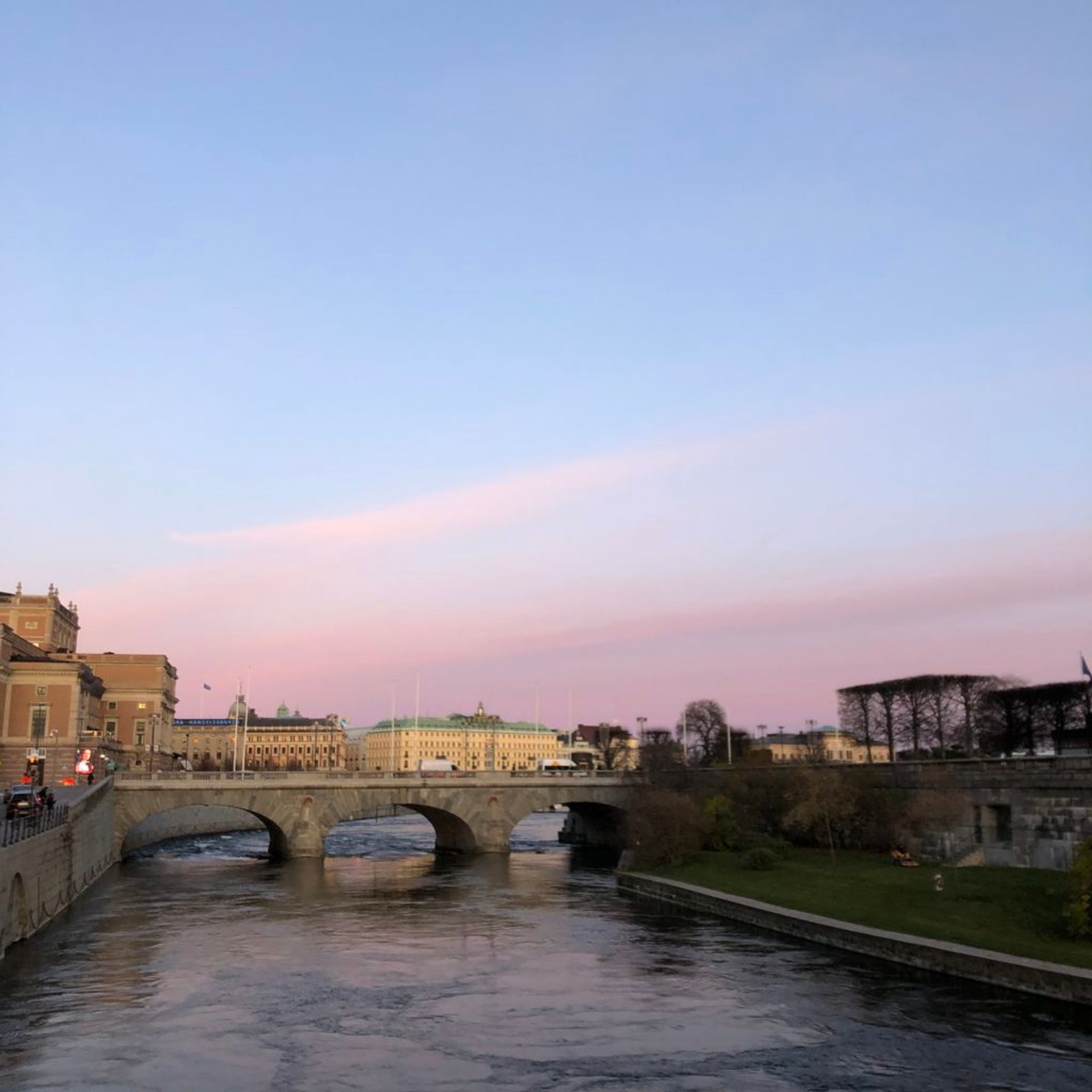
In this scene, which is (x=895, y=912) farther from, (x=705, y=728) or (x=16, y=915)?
(x=705, y=728)

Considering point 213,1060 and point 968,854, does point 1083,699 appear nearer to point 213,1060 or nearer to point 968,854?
point 968,854

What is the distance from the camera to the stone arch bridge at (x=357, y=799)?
9288cm

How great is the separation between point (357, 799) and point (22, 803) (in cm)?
4531

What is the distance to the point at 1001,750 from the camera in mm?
104750

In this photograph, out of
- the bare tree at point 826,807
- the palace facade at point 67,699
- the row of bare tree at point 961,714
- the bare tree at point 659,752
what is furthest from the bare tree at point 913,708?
the palace facade at point 67,699

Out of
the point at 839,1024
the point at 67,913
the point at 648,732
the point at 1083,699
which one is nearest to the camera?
the point at 839,1024

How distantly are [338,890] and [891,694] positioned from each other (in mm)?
63356

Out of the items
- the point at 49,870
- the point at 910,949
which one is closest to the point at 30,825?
the point at 49,870

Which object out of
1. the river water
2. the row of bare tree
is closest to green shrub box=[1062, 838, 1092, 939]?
the river water

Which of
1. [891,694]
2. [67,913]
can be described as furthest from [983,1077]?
[891,694]

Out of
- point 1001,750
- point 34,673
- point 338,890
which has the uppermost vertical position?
point 34,673

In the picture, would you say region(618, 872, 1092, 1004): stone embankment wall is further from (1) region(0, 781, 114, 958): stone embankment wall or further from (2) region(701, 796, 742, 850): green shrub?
(1) region(0, 781, 114, 958): stone embankment wall

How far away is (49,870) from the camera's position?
54.1 meters

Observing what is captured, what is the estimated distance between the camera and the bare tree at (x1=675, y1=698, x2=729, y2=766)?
16000 centimetres
